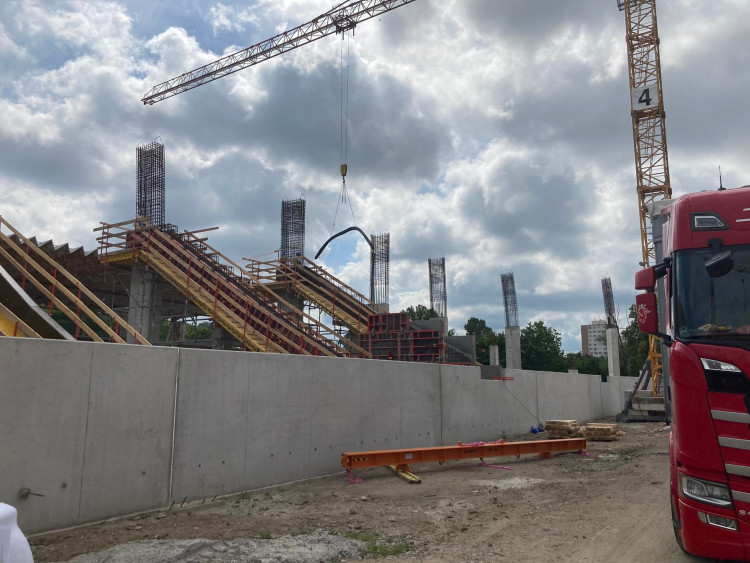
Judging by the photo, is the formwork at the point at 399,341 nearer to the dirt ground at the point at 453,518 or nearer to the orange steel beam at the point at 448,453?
the orange steel beam at the point at 448,453

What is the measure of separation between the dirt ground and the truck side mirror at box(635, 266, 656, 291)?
3010 mm

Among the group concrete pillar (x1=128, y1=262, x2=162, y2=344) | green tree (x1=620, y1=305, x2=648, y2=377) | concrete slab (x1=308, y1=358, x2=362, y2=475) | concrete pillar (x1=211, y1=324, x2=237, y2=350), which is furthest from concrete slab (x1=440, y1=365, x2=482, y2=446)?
green tree (x1=620, y1=305, x2=648, y2=377)

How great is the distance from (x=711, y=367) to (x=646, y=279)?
1.36 metres

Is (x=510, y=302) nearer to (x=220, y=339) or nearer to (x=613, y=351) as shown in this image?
(x=613, y=351)

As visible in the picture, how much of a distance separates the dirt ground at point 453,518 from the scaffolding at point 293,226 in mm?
26220

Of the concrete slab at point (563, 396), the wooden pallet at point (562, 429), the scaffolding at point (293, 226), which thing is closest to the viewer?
the wooden pallet at point (562, 429)

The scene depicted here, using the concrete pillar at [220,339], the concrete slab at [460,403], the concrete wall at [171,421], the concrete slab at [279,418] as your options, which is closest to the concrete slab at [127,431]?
the concrete wall at [171,421]

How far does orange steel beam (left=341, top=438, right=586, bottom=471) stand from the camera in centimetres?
1114

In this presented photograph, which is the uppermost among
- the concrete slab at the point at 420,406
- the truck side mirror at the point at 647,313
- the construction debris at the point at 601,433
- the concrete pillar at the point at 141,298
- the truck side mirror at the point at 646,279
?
the concrete pillar at the point at 141,298

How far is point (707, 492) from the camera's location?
4.75 m

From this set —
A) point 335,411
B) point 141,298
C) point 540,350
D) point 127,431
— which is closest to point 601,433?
point 335,411

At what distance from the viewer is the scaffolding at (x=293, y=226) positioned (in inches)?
1460

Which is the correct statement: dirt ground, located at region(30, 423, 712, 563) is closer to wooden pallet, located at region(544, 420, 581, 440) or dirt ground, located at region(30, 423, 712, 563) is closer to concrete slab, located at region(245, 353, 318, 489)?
concrete slab, located at region(245, 353, 318, 489)

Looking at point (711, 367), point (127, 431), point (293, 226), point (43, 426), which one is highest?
point (293, 226)
